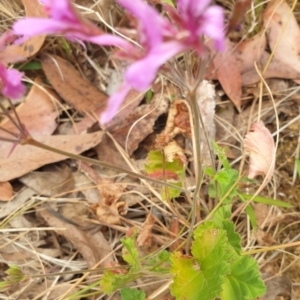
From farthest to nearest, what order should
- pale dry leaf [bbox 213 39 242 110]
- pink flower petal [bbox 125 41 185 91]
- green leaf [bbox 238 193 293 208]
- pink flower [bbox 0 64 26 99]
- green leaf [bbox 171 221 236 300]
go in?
pale dry leaf [bbox 213 39 242 110] < green leaf [bbox 238 193 293 208] < green leaf [bbox 171 221 236 300] < pink flower [bbox 0 64 26 99] < pink flower petal [bbox 125 41 185 91]

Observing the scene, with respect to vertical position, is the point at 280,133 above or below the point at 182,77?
below

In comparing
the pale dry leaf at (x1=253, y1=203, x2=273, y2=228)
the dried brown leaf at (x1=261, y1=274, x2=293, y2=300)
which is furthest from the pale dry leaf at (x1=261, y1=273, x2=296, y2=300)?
the pale dry leaf at (x1=253, y1=203, x2=273, y2=228)

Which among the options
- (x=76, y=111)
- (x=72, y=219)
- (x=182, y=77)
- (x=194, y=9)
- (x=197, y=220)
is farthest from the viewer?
(x=76, y=111)

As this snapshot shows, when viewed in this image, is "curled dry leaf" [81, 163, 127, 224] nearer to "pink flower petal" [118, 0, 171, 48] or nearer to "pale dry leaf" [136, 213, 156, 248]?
"pale dry leaf" [136, 213, 156, 248]

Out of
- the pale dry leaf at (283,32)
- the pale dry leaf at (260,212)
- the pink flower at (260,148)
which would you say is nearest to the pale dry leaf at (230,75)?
the pale dry leaf at (283,32)

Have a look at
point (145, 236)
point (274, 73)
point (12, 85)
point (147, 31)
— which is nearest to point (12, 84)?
point (12, 85)

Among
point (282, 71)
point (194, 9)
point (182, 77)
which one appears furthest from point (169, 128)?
point (194, 9)

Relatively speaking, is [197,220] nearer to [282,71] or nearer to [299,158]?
[299,158]

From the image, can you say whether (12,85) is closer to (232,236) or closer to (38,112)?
(232,236)
